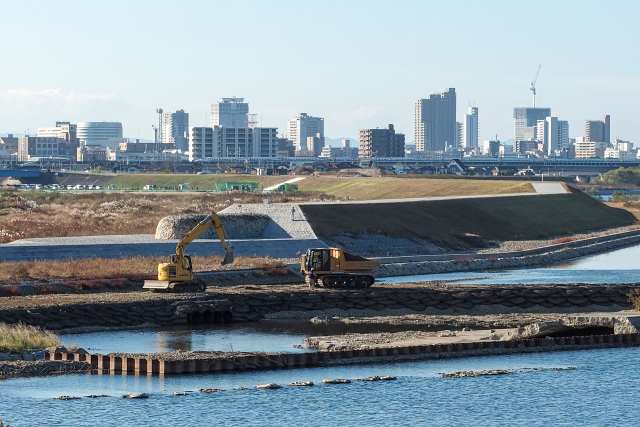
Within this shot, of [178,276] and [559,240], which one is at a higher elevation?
[178,276]

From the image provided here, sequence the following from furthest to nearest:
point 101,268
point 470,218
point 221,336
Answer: point 470,218
point 101,268
point 221,336

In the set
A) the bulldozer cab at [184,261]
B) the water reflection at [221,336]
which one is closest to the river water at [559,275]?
the bulldozer cab at [184,261]

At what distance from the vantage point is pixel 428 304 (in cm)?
5322

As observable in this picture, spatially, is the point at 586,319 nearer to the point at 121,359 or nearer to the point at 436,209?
the point at 121,359

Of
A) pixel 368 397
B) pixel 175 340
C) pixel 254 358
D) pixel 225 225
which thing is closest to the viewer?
pixel 368 397

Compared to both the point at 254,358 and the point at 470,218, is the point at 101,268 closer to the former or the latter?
the point at 254,358

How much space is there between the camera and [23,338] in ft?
130

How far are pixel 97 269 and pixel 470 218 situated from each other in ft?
173

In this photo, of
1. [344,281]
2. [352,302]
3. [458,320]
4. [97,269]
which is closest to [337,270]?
[344,281]

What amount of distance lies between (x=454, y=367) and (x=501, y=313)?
15.3m

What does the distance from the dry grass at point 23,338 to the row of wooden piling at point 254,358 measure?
6.38ft

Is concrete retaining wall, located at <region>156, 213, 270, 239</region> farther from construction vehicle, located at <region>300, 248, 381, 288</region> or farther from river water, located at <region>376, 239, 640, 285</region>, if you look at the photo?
construction vehicle, located at <region>300, 248, 381, 288</region>

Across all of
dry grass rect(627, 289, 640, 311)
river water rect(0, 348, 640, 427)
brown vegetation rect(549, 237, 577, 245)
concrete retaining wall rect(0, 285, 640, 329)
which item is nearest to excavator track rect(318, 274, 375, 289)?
concrete retaining wall rect(0, 285, 640, 329)

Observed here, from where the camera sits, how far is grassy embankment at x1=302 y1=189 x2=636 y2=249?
303 ft
